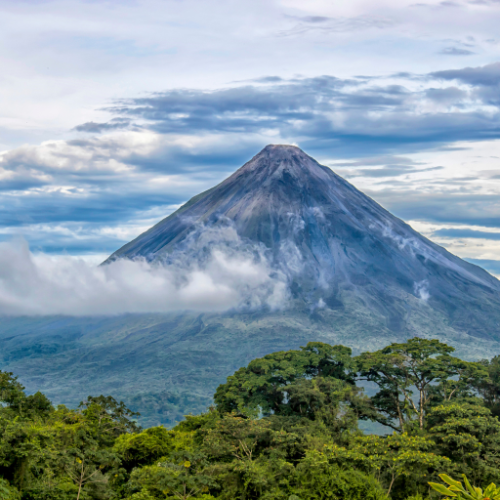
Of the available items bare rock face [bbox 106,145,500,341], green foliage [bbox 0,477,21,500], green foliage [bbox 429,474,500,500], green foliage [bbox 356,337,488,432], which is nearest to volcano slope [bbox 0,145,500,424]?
bare rock face [bbox 106,145,500,341]

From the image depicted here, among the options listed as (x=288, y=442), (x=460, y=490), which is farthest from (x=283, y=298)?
(x=460, y=490)

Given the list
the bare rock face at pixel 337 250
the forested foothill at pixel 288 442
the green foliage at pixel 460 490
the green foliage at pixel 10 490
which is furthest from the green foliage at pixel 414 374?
the bare rock face at pixel 337 250

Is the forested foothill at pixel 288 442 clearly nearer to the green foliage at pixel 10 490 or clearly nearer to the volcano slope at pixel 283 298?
the green foliage at pixel 10 490

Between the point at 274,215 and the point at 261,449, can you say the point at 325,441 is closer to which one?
the point at 261,449

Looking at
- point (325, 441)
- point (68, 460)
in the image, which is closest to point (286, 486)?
point (325, 441)

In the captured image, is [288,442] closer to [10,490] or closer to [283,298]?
[10,490]

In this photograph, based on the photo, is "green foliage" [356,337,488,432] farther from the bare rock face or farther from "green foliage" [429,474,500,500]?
the bare rock face
